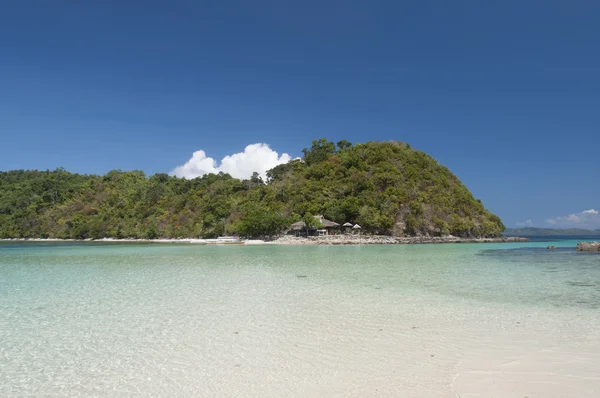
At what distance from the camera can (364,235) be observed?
49.8 metres

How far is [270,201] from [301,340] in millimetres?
56826

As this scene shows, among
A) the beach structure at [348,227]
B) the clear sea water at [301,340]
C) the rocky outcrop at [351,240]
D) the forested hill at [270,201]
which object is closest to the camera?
the clear sea water at [301,340]

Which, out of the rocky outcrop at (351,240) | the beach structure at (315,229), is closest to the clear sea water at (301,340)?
the rocky outcrop at (351,240)

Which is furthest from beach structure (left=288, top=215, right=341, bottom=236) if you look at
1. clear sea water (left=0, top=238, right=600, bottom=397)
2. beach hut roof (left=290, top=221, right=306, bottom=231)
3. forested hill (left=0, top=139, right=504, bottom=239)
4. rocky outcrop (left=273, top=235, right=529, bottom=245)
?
clear sea water (left=0, top=238, right=600, bottom=397)

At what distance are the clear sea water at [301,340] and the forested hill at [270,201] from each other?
134ft

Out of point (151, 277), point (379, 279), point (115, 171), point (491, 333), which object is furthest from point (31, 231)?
point (491, 333)

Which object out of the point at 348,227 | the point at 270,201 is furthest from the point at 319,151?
the point at 348,227

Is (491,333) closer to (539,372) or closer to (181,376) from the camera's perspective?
(539,372)

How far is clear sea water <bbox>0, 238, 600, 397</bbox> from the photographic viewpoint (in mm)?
4082

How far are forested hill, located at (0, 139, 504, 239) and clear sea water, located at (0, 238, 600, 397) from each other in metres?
40.8

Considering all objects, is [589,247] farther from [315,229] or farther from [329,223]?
[315,229]

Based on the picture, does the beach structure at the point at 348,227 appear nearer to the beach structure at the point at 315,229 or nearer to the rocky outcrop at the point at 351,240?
the beach structure at the point at 315,229

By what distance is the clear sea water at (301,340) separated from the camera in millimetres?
4082

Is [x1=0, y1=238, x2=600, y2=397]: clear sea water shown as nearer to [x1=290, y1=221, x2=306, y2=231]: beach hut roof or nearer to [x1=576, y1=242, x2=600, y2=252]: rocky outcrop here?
[x1=576, y1=242, x2=600, y2=252]: rocky outcrop
